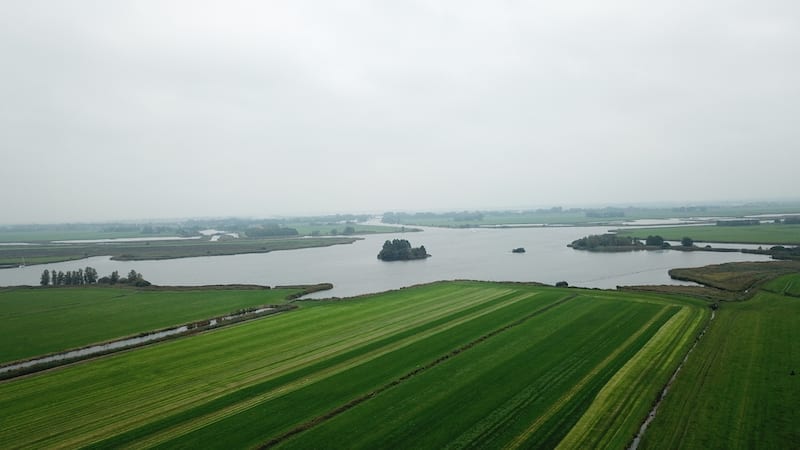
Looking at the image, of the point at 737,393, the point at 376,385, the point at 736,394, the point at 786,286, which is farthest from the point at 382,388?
the point at 786,286

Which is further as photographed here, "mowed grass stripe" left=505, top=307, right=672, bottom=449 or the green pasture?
the green pasture

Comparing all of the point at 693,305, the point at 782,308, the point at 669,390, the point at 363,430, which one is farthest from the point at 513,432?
the point at 782,308

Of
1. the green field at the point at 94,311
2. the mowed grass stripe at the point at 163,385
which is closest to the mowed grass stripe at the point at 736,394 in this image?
the mowed grass stripe at the point at 163,385

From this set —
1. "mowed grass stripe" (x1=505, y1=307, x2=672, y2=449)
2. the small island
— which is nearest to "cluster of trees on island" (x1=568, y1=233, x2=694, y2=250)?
the small island

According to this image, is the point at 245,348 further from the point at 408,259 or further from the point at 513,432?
the point at 408,259

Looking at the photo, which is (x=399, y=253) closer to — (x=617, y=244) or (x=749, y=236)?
(x=617, y=244)

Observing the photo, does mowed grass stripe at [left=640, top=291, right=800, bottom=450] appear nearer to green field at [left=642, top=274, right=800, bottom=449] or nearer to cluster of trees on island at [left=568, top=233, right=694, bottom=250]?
green field at [left=642, top=274, right=800, bottom=449]

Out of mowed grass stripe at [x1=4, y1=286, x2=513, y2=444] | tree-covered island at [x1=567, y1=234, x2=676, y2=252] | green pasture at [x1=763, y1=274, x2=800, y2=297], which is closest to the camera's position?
mowed grass stripe at [x1=4, y1=286, x2=513, y2=444]
